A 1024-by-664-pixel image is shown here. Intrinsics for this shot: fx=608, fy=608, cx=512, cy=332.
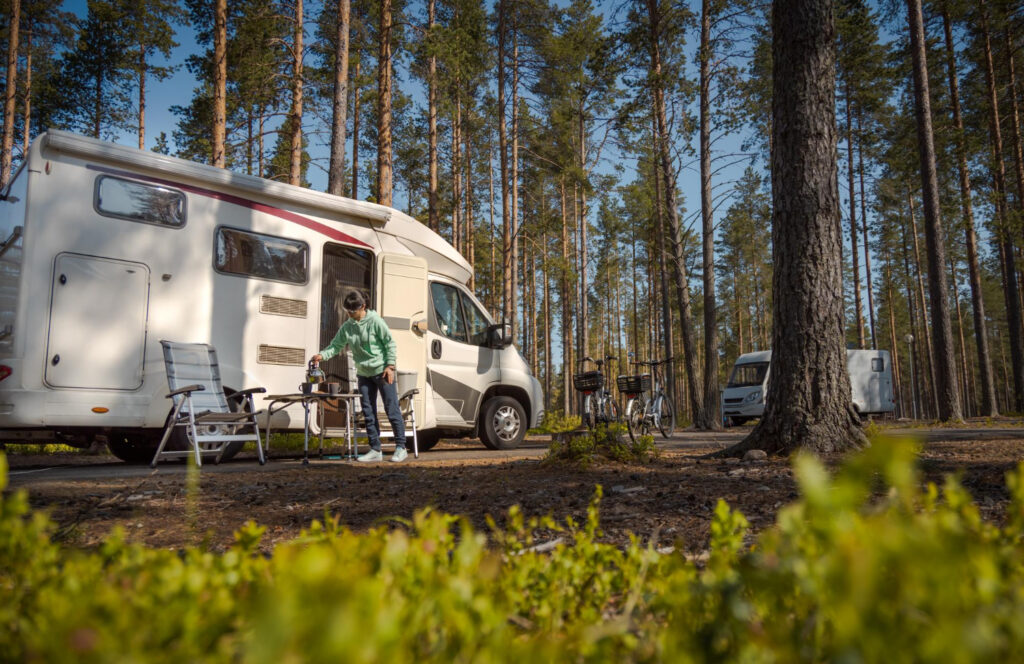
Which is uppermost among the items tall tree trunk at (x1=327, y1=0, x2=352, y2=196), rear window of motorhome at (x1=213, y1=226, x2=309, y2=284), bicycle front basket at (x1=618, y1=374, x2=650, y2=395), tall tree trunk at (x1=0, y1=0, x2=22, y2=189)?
tall tree trunk at (x1=0, y1=0, x2=22, y2=189)

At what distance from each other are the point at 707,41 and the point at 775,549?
16.4 metres

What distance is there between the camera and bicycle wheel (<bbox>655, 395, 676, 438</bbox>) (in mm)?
10852

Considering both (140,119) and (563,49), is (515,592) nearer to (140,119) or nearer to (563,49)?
(563,49)

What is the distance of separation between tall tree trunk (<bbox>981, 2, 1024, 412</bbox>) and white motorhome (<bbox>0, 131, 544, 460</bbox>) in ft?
54.6

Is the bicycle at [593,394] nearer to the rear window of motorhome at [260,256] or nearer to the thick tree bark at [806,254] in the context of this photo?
the thick tree bark at [806,254]

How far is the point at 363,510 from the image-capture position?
349 centimetres

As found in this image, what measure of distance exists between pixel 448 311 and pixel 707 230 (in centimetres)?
865

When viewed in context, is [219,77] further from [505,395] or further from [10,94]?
[505,395]

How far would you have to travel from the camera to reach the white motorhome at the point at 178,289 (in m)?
→ 5.89

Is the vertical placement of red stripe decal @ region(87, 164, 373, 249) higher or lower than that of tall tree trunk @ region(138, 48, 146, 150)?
lower

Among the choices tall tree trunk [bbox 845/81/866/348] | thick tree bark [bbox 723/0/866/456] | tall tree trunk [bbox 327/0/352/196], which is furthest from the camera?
tall tree trunk [bbox 845/81/866/348]

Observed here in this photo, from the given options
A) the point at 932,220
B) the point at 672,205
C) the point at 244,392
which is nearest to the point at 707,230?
the point at 672,205

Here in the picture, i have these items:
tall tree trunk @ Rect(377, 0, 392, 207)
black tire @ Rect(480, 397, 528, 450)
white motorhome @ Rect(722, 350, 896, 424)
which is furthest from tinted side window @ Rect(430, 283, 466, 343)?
white motorhome @ Rect(722, 350, 896, 424)

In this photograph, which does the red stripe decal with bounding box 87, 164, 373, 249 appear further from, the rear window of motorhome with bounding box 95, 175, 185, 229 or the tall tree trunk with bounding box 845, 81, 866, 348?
the tall tree trunk with bounding box 845, 81, 866, 348
